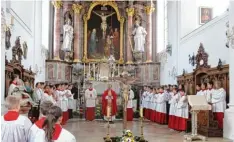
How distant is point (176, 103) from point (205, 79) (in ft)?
5.17

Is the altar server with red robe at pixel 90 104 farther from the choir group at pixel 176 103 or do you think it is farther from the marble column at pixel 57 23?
the marble column at pixel 57 23

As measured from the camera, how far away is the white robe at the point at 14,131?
4125mm

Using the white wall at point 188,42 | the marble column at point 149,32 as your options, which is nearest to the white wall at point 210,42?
the white wall at point 188,42

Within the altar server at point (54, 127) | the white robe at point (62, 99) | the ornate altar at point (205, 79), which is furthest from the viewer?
the white robe at point (62, 99)

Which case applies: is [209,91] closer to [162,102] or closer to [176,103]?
[176,103]

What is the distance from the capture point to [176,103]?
11680 millimetres

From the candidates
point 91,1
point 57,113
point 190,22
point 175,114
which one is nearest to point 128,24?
point 91,1

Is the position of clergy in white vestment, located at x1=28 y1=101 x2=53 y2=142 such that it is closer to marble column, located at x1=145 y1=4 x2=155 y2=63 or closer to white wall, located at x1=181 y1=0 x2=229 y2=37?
white wall, located at x1=181 y1=0 x2=229 y2=37

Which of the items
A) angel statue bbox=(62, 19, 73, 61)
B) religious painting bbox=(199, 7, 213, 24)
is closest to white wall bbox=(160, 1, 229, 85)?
religious painting bbox=(199, 7, 213, 24)

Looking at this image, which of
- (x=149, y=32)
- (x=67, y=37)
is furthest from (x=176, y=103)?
(x=67, y=37)

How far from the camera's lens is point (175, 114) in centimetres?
1168

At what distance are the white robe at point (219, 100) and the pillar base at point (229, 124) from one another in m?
0.32

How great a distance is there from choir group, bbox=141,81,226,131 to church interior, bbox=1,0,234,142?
3 centimetres

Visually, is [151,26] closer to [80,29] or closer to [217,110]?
[80,29]
